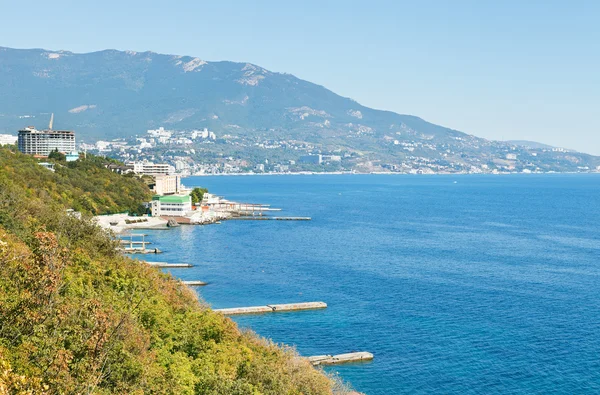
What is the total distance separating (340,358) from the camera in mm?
21375

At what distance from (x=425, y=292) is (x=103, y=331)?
2459 cm

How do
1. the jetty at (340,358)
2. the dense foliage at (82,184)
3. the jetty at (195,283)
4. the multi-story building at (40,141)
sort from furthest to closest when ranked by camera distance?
1. the multi-story building at (40,141)
2. the dense foliage at (82,184)
3. the jetty at (195,283)
4. the jetty at (340,358)

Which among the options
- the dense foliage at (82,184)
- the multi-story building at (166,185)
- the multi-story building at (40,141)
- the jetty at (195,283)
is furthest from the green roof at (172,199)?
the multi-story building at (40,141)

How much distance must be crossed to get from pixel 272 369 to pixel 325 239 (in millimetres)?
36571

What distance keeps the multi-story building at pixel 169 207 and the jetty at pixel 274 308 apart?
34355 mm

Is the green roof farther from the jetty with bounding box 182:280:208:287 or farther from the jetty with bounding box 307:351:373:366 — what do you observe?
the jetty with bounding box 307:351:373:366

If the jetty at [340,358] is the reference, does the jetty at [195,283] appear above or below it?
above

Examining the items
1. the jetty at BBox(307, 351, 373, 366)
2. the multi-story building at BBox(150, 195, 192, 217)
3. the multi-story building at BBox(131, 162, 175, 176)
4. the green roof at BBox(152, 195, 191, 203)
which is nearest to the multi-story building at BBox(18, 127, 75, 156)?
the multi-story building at BBox(131, 162, 175, 176)

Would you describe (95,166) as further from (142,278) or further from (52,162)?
(142,278)

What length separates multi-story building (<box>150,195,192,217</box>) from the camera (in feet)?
200

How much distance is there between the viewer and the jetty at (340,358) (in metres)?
21.1

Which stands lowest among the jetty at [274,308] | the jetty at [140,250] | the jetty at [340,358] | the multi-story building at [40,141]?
the jetty at [340,358]

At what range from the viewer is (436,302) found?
29.3m

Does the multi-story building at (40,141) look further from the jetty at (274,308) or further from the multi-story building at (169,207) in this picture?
the jetty at (274,308)
